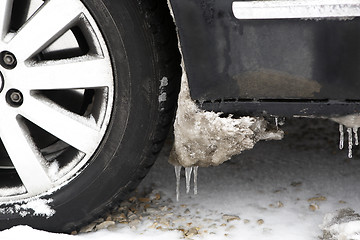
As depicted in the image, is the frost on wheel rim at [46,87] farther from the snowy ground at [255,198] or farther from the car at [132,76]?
the snowy ground at [255,198]

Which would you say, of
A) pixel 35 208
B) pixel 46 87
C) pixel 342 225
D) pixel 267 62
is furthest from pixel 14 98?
pixel 342 225

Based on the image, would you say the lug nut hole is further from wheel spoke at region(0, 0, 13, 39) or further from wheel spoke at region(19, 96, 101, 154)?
wheel spoke at region(0, 0, 13, 39)

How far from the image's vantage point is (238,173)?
2.52 meters

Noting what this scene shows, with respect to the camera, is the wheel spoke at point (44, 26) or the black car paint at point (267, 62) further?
the wheel spoke at point (44, 26)

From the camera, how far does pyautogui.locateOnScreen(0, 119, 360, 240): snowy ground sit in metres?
2.07

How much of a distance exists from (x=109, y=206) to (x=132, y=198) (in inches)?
12.7

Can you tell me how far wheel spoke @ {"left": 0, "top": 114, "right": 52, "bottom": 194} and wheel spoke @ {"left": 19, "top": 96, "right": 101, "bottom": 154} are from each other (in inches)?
3.0

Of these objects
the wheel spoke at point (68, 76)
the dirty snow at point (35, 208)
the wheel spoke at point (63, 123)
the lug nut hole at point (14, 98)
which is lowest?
the dirty snow at point (35, 208)

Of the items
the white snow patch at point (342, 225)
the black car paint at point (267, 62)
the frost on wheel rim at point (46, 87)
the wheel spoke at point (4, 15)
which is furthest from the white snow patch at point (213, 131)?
the wheel spoke at point (4, 15)

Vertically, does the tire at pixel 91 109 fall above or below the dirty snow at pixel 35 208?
above

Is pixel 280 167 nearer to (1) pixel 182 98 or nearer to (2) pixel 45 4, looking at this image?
(1) pixel 182 98

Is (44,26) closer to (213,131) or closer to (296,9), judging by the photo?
(213,131)

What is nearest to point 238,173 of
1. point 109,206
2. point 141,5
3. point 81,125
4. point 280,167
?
point 280,167

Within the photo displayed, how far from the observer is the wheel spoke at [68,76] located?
6.19 ft
